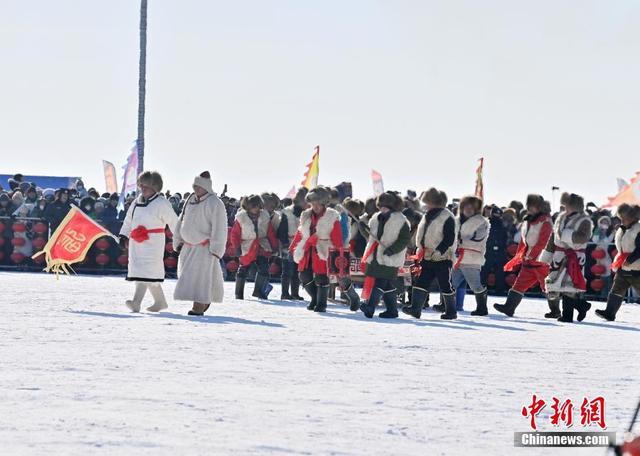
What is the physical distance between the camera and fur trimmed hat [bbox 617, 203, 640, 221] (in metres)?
17.1

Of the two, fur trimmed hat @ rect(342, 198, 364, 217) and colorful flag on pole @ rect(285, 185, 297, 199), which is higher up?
colorful flag on pole @ rect(285, 185, 297, 199)

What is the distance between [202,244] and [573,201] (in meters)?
4.61

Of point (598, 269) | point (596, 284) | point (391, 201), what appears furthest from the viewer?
point (596, 284)

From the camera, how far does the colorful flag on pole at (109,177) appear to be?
125 feet

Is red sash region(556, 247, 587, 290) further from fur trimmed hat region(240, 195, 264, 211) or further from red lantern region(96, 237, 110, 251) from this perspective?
red lantern region(96, 237, 110, 251)

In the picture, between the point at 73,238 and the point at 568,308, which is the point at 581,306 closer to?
the point at 568,308


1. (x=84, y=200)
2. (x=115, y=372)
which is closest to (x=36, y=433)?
(x=115, y=372)

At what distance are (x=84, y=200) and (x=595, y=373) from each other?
61.7 ft

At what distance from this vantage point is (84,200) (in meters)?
27.8

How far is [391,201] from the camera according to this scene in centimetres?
1647

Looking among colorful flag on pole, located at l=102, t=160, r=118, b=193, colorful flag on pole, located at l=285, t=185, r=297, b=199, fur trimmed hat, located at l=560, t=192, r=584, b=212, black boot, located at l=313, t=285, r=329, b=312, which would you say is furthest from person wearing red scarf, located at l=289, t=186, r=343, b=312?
colorful flag on pole, located at l=102, t=160, r=118, b=193

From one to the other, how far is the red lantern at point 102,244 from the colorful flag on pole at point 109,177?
10376mm

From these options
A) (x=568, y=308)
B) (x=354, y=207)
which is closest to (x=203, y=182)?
(x=354, y=207)

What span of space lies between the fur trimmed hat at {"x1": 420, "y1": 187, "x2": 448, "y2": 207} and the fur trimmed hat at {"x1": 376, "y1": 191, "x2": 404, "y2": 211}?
1.05 feet
